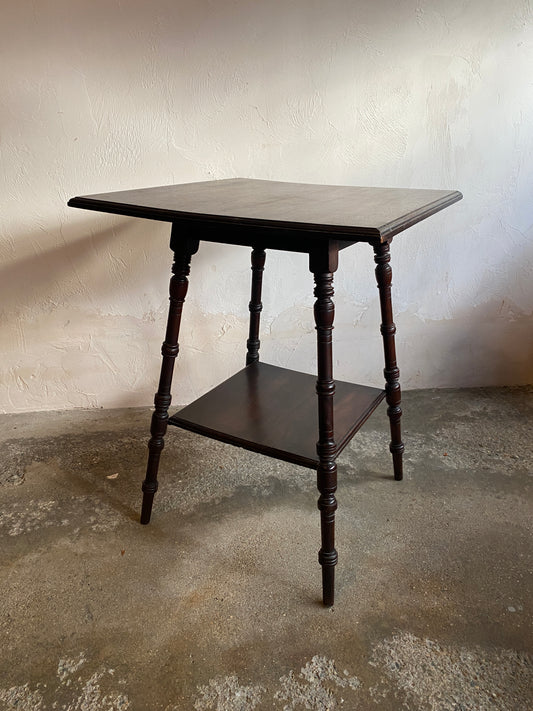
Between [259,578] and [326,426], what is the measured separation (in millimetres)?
526

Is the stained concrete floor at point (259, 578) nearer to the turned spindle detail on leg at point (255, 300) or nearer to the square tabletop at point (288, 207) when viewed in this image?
the turned spindle detail on leg at point (255, 300)

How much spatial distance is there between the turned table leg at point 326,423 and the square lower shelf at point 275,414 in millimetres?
43

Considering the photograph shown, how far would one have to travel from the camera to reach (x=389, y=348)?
68.7 inches

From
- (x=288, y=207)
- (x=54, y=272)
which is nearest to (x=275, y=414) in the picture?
(x=288, y=207)

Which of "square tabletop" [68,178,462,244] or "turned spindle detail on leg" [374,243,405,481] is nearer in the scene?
"square tabletop" [68,178,462,244]

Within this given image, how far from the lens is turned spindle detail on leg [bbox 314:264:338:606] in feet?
4.26

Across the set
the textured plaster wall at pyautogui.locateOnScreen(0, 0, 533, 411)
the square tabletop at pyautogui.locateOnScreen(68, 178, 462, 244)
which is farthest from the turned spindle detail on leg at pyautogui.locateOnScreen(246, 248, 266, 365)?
the textured plaster wall at pyautogui.locateOnScreen(0, 0, 533, 411)

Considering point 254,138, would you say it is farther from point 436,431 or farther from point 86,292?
point 436,431

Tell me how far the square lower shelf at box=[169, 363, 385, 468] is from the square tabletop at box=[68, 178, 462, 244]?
1.78ft

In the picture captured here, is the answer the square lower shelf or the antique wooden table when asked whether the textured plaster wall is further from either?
the square lower shelf

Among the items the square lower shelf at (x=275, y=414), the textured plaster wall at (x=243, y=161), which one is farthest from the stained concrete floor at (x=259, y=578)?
the textured plaster wall at (x=243, y=161)

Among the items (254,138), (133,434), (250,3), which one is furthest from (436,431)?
(250,3)

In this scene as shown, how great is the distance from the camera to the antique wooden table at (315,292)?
1256mm

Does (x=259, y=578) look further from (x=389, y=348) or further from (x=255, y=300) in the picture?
(x=255, y=300)
